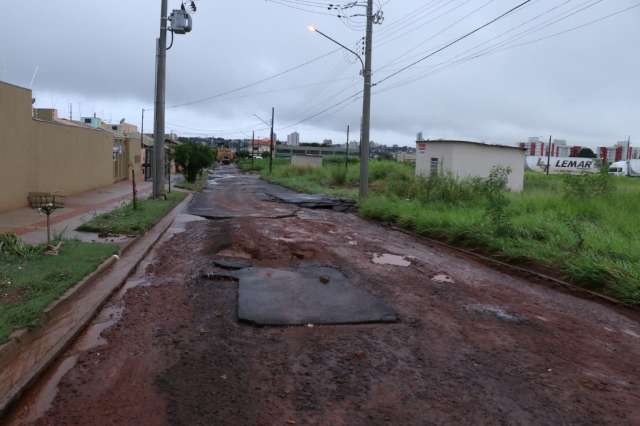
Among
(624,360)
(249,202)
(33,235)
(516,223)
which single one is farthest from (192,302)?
(249,202)

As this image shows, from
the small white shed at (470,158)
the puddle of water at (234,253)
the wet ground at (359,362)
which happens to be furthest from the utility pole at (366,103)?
the wet ground at (359,362)

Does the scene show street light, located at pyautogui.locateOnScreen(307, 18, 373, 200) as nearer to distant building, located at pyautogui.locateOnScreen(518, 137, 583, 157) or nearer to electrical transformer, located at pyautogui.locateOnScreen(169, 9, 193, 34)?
electrical transformer, located at pyautogui.locateOnScreen(169, 9, 193, 34)

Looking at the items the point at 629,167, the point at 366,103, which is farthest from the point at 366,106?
the point at 629,167

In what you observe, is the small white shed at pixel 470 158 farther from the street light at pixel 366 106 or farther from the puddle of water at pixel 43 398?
the puddle of water at pixel 43 398

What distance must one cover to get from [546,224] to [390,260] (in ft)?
12.4

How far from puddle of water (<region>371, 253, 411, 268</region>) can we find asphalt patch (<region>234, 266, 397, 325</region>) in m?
1.54

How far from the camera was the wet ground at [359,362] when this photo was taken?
3924 millimetres

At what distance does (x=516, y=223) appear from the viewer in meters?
12.0

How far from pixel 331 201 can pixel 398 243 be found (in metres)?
10.7

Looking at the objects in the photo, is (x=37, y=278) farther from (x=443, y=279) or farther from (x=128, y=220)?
(x=128, y=220)

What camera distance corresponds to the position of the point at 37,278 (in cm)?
704

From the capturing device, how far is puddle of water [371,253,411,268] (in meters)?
9.73

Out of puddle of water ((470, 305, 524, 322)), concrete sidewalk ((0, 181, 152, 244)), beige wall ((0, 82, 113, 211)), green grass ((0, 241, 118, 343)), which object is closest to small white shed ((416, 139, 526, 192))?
beige wall ((0, 82, 113, 211))

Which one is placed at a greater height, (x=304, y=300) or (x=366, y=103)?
(x=366, y=103)
